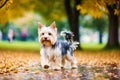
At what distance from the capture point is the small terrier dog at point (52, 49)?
1612 centimetres

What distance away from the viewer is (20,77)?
15.0 m

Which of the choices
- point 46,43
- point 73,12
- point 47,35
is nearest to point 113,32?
point 73,12

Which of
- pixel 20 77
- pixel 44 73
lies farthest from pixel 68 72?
pixel 20 77

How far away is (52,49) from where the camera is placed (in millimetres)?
16734

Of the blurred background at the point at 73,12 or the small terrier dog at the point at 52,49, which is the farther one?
the blurred background at the point at 73,12

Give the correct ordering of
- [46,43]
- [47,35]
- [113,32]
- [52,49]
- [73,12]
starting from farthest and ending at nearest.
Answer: [113,32] → [73,12] → [52,49] → [46,43] → [47,35]

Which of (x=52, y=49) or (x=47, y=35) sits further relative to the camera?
(x=52, y=49)

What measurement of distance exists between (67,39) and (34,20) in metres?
77.4

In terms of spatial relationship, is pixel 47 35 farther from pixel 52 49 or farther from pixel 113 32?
pixel 113 32

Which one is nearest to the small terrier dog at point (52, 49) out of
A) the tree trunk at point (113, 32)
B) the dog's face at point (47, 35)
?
the dog's face at point (47, 35)

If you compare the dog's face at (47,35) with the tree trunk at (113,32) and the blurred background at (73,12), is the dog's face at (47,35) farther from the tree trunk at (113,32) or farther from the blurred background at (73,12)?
the tree trunk at (113,32)

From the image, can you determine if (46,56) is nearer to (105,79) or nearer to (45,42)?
(45,42)

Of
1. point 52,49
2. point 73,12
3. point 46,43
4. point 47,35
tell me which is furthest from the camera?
point 73,12

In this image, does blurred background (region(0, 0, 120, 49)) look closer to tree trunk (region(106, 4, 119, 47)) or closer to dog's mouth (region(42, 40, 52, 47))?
tree trunk (region(106, 4, 119, 47))
